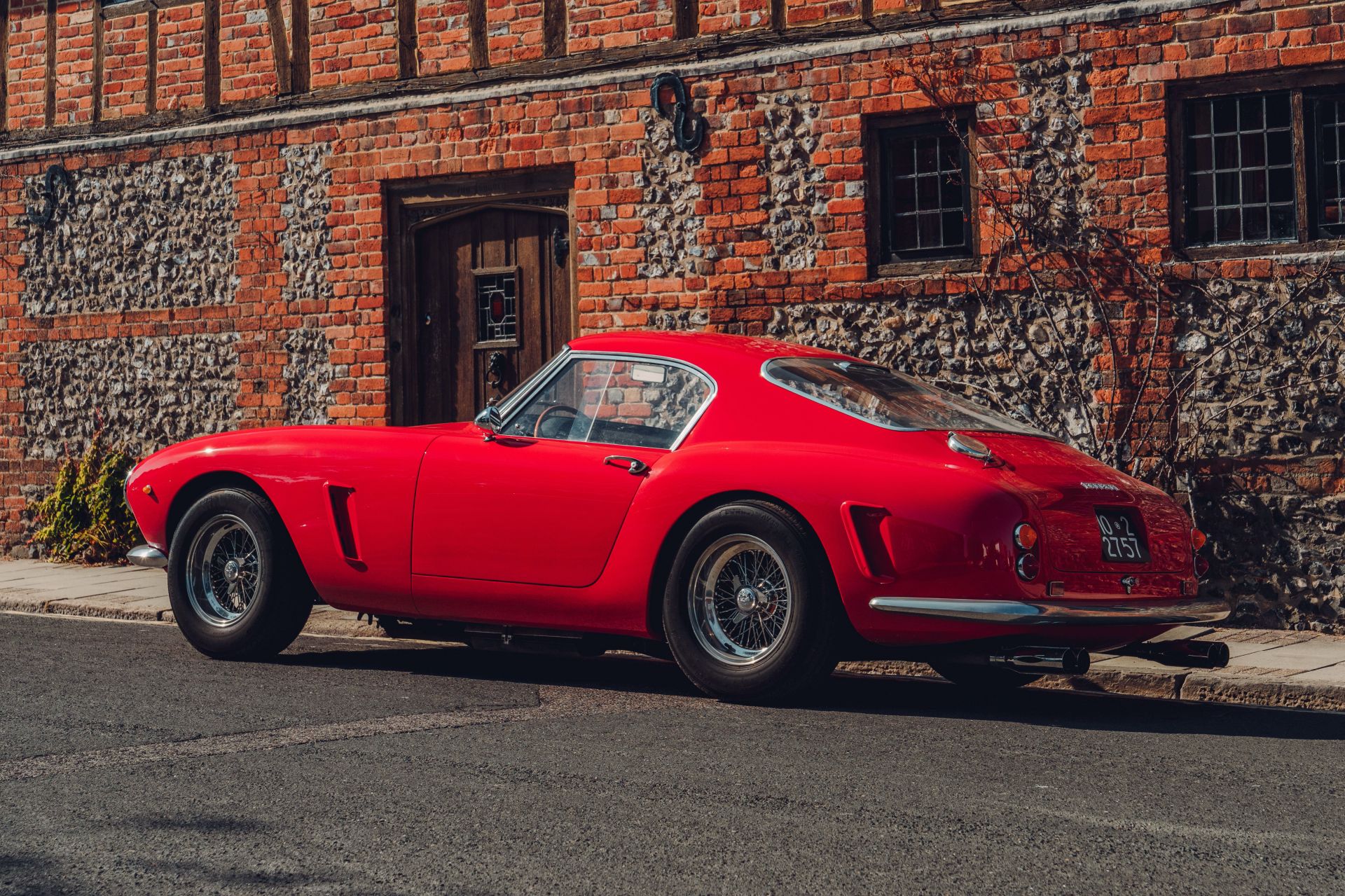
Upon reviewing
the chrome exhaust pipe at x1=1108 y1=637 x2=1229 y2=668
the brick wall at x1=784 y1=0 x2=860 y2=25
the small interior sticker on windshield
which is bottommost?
the chrome exhaust pipe at x1=1108 y1=637 x2=1229 y2=668

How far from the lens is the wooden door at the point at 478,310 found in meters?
11.5

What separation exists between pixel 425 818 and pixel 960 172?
6.87 m

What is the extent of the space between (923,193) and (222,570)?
5.22m

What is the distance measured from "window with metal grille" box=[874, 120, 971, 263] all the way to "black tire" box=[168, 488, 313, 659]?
4805mm

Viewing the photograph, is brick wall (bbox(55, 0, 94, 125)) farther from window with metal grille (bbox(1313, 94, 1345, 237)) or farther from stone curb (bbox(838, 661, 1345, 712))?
stone curb (bbox(838, 661, 1345, 712))

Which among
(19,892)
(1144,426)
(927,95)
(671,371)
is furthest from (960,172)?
(19,892)

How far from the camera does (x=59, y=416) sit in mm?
13375

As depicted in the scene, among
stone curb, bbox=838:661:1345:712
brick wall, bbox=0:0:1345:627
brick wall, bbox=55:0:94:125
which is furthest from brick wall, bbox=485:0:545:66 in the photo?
stone curb, bbox=838:661:1345:712

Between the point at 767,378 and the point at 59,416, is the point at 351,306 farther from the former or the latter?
the point at 767,378

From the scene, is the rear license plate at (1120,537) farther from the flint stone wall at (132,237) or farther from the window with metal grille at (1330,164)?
the flint stone wall at (132,237)

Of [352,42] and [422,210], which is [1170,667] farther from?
[352,42]

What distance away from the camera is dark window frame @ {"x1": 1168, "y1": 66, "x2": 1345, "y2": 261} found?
29.1ft

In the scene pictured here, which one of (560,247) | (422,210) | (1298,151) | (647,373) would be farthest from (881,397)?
(422,210)

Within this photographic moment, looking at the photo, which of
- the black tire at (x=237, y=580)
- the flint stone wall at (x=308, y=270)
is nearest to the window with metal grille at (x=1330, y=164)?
the black tire at (x=237, y=580)
